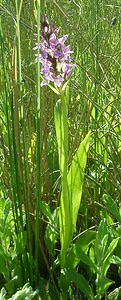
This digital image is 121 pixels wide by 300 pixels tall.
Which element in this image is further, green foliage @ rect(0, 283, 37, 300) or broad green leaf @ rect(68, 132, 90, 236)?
broad green leaf @ rect(68, 132, 90, 236)

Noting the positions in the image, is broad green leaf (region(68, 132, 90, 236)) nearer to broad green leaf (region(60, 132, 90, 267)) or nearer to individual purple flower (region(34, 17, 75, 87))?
broad green leaf (region(60, 132, 90, 267))

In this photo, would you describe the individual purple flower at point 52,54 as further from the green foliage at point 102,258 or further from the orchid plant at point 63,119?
the green foliage at point 102,258

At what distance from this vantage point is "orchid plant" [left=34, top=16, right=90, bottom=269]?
60cm

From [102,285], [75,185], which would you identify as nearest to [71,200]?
[75,185]

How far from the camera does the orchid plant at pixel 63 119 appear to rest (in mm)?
598

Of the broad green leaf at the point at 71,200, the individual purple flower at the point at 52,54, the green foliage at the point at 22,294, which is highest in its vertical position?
the individual purple flower at the point at 52,54

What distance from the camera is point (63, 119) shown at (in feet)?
2.08

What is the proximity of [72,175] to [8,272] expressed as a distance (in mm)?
182

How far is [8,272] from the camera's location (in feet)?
2.30

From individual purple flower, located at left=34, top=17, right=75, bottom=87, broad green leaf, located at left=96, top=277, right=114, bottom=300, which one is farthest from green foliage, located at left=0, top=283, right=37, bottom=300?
individual purple flower, located at left=34, top=17, right=75, bottom=87

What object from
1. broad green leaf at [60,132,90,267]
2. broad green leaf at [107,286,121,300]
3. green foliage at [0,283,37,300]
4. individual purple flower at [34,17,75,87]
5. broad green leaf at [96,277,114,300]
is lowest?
broad green leaf at [107,286,121,300]

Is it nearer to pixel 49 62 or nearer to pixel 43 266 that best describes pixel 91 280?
pixel 43 266

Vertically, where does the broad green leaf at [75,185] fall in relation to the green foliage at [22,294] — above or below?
above

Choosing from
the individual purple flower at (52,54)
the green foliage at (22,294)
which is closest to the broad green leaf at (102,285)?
the green foliage at (22,294)
